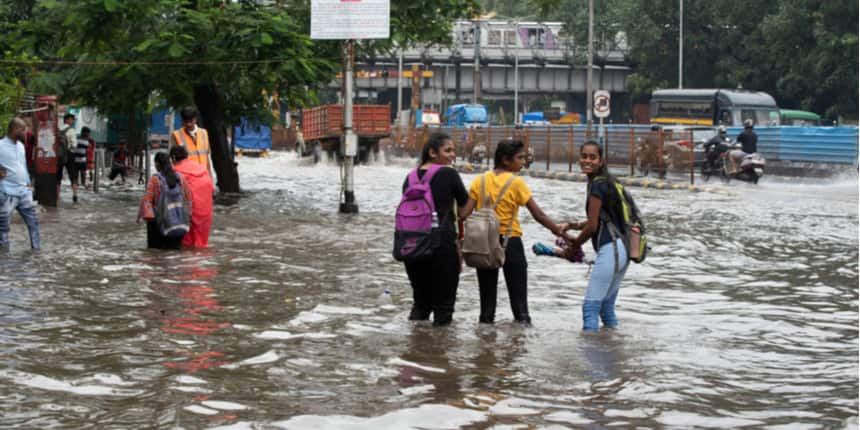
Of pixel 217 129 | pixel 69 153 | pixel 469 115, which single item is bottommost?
pixel 69 153

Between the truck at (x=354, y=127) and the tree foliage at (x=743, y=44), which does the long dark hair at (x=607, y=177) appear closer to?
the truck at (x=354, y=127)

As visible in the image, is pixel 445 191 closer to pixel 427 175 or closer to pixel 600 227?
pixel 427 175

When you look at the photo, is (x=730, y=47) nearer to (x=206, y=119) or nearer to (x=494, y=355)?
(x=206, y=119)

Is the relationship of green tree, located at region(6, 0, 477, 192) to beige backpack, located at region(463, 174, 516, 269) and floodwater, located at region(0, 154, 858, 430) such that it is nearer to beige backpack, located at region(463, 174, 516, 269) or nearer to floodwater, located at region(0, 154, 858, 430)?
floodwater, located at region(0, 154, 858, 430)

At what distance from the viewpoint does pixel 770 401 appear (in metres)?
7.53

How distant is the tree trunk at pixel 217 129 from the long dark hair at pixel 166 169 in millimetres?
11166

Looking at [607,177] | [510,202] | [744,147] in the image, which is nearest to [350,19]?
[510,202]

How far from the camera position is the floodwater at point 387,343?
702 cm

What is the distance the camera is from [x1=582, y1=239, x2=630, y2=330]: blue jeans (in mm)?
9148

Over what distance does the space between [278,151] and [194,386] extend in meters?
70.0

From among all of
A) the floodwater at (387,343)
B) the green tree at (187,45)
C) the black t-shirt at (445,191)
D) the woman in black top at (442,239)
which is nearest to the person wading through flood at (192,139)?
the floodwater at (387,343)

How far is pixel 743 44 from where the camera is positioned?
74438 millimetres

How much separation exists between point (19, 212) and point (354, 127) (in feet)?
112

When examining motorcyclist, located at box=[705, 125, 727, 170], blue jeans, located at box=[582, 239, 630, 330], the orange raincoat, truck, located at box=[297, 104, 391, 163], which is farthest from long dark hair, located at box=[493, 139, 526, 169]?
truck, located at box=[297, 104, 391, 163]
